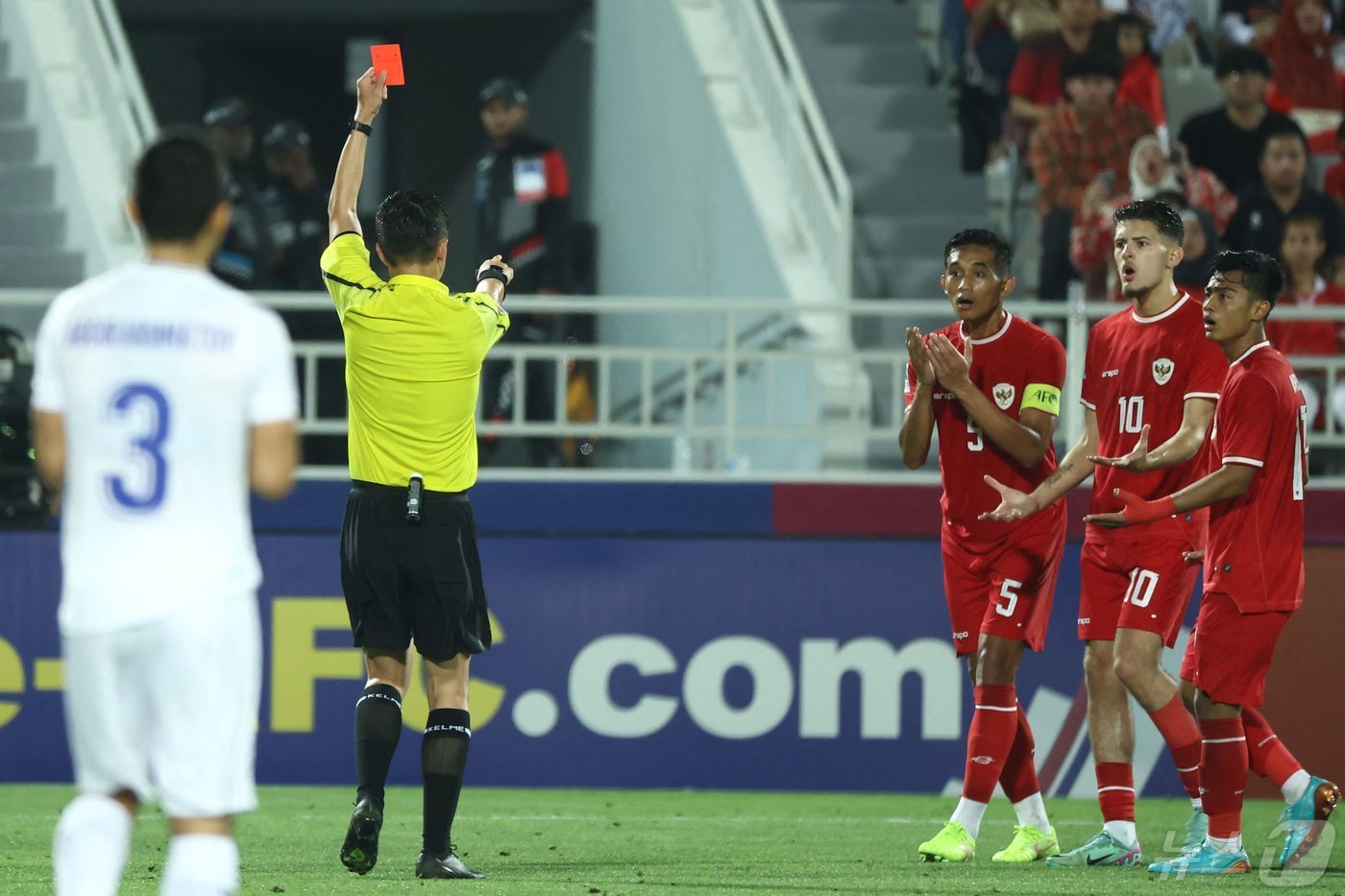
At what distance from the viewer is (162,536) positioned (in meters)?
4.32

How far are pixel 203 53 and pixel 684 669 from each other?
1093 cm

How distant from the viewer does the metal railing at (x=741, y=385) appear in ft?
35.7

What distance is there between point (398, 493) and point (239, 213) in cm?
651

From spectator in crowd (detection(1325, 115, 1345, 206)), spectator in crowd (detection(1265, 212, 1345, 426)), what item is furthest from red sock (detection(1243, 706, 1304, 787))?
spectator in crowd (detection(1325, 115, 1345, 206))

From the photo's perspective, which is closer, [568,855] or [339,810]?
[568,855]

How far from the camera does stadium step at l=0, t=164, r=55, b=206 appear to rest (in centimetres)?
1482

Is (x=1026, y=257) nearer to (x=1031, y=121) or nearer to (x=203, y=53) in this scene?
(x=1031, y=121)

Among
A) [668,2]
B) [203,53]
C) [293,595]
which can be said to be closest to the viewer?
[293,595]

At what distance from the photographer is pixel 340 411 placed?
12.6 metres

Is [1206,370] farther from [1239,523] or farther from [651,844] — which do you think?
[651,844]

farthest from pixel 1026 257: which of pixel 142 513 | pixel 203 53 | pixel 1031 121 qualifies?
pixel 142 513

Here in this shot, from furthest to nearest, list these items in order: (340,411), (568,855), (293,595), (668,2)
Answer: (668,2), (340,411), (293,595), (568,855)

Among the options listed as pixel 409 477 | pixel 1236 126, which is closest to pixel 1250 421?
pixel 409 477

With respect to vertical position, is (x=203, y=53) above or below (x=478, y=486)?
above
